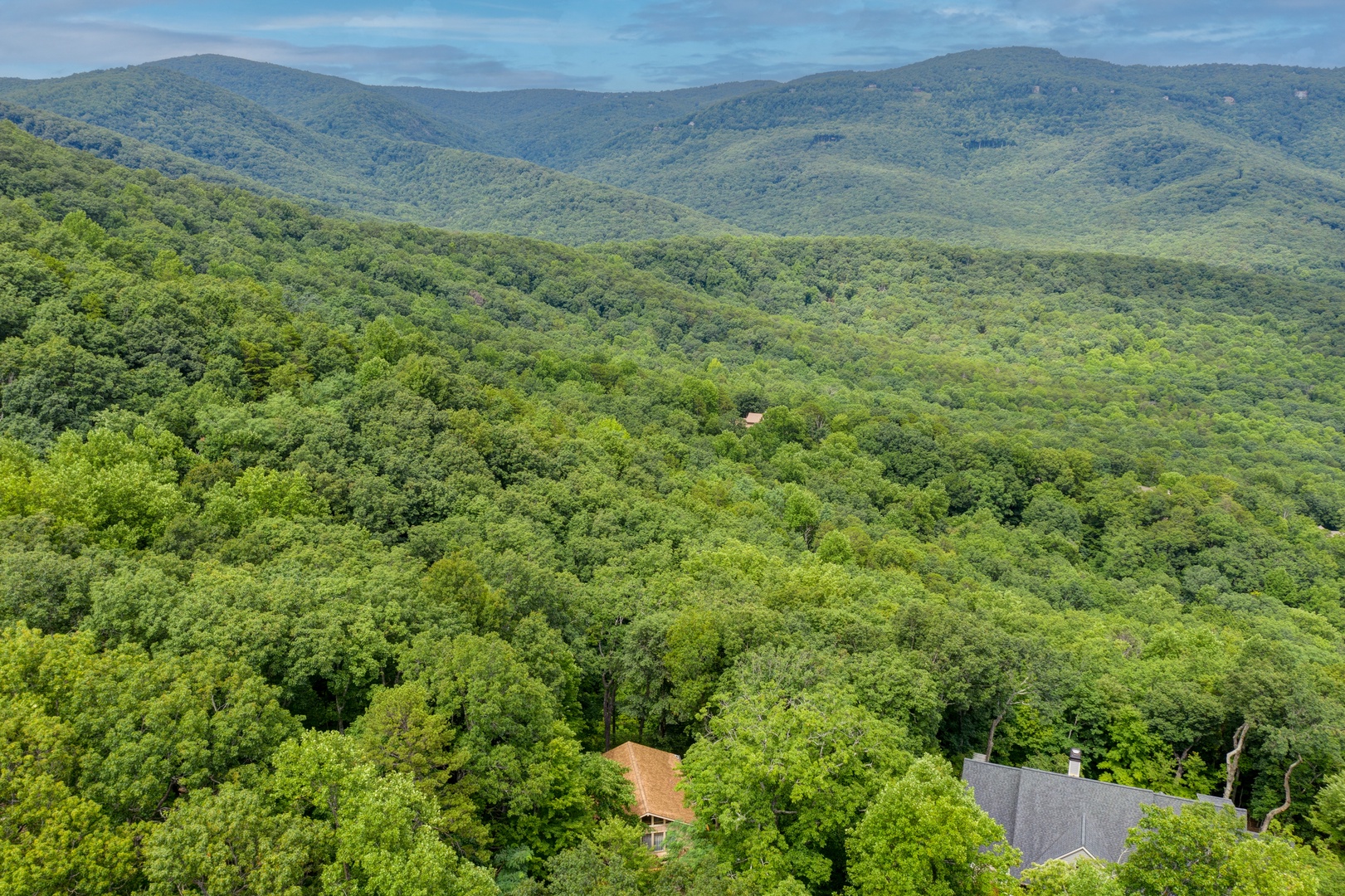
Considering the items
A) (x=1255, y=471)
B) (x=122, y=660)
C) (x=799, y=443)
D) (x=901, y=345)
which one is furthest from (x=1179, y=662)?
(x=901, y=345)

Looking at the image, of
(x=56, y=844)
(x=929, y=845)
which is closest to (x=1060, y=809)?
(x=929, y=845)

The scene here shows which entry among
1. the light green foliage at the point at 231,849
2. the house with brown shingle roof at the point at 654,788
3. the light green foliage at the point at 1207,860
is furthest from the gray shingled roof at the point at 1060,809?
the light green foliage at the point at 231,849

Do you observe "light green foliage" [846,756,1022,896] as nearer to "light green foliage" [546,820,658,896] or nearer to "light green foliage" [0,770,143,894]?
"light green foliage" [546,820,658,896]

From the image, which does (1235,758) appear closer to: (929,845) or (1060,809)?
(1060,809)

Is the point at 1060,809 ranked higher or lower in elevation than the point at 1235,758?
higher

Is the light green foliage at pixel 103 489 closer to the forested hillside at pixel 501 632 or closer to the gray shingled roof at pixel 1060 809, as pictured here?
the forested hillside at pixel 501 632

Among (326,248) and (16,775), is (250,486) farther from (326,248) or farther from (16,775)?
(326,248)

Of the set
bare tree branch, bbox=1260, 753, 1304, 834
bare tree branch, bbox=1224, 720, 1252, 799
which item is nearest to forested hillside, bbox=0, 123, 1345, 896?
bare tree branch, bbox=1224, 720, 1252, 799
